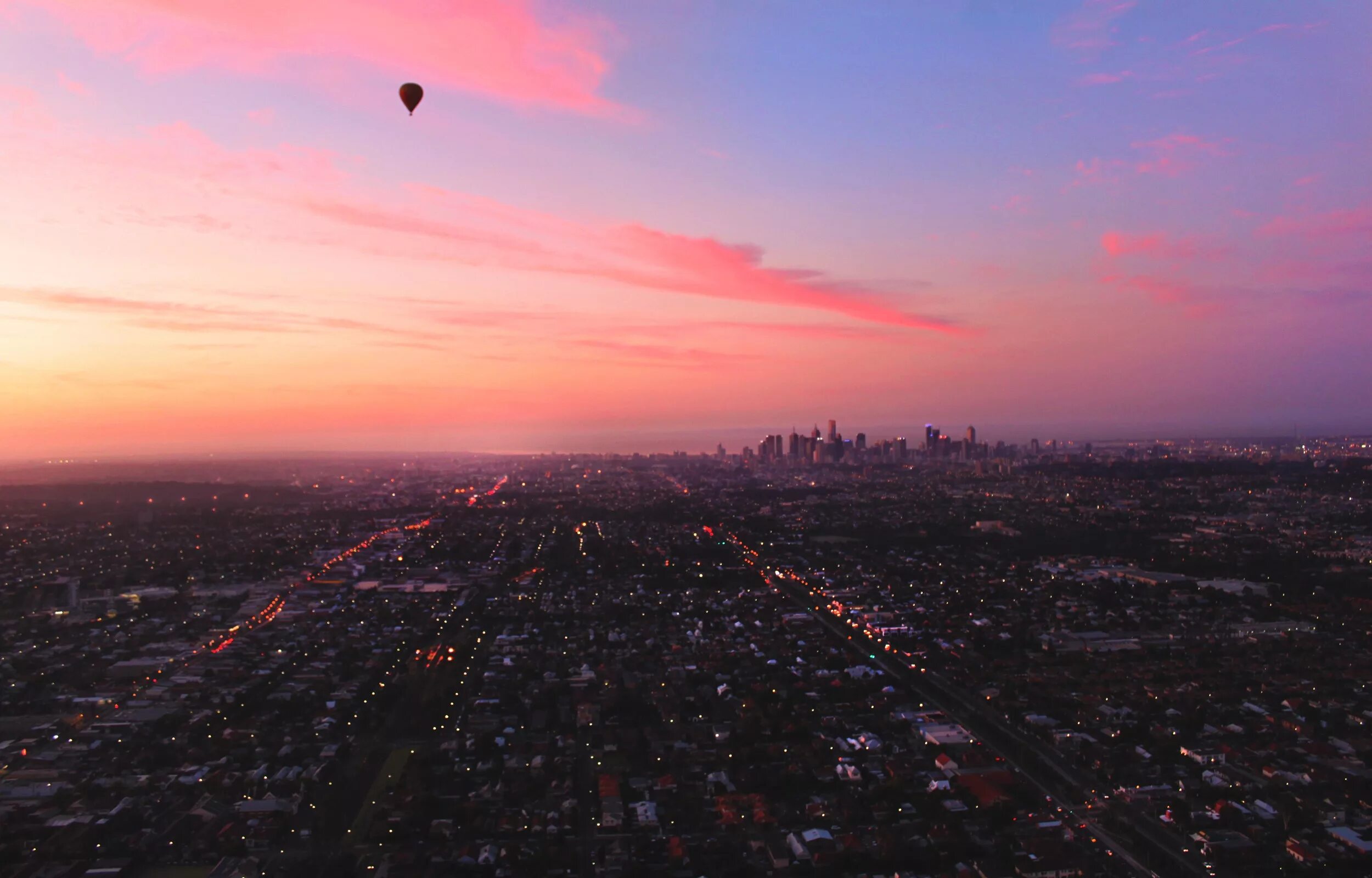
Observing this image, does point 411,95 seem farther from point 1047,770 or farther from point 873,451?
point 873,451

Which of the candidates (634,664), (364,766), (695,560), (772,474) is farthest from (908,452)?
(364,766)

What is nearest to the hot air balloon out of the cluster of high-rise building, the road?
the road

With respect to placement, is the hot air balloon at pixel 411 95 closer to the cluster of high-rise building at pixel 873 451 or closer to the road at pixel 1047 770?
the road at pixel 1047 770

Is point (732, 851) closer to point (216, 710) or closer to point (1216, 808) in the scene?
point (1216, 808)

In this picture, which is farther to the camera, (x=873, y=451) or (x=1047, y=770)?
(x=873, y=451)

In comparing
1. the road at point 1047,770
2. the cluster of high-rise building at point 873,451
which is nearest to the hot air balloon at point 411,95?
the road at point 1047,770

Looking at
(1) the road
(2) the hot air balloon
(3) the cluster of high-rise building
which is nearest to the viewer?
(1) the road

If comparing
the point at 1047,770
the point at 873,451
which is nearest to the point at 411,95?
the point at 1047,770

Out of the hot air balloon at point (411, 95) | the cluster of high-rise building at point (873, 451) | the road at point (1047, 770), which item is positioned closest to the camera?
the road at point (1047, 770)

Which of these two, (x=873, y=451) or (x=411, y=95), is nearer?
(x=411, y=95)

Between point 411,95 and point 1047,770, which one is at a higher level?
point 411,95

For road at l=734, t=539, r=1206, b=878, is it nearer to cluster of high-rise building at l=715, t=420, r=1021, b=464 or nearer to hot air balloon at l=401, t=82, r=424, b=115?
hot air balloon at l=401, t=82, r=424, b=115
